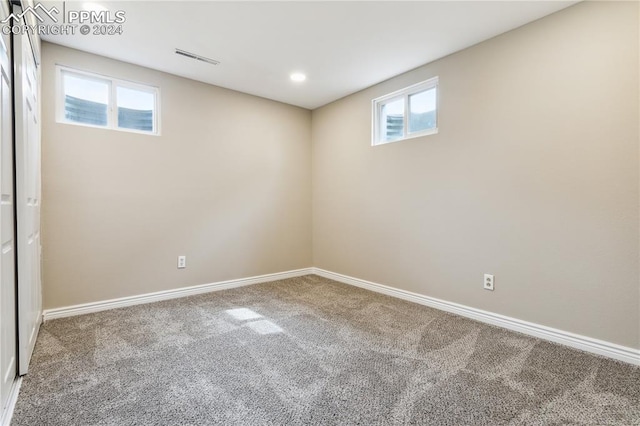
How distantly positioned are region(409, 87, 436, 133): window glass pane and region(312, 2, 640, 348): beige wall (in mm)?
165

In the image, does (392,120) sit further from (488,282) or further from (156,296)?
(156,296)

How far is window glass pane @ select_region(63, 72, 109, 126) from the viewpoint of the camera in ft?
9.52

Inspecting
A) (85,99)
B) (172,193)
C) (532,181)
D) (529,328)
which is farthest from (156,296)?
(532,181)

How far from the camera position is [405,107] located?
11.3 feet

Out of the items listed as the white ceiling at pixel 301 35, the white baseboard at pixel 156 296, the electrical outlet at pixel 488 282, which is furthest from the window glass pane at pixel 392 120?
the white baseboard at pixel 156 296

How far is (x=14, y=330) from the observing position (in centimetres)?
171

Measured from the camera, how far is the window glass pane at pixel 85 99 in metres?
2.90

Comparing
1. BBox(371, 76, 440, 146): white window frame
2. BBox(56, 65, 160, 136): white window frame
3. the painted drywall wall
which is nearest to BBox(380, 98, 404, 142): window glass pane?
BBox(371, 76, 440, 146): white window frame

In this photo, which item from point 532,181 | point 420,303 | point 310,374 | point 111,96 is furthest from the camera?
point 420,303

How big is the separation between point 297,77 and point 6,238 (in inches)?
113

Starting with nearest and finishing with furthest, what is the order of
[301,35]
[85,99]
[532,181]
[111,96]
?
[532,181]
[301,35]
[85,99]
[111,96]

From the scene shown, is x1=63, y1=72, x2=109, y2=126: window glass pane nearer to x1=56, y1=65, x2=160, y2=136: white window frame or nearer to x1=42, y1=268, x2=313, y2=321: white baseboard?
x1=56, y1=65, x2=160, y2=136: white window frame

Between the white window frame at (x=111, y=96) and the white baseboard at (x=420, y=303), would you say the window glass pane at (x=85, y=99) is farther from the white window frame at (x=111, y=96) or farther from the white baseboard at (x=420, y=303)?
the white baseboard at (x=420, y=303)

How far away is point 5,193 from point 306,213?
11.2 ft
